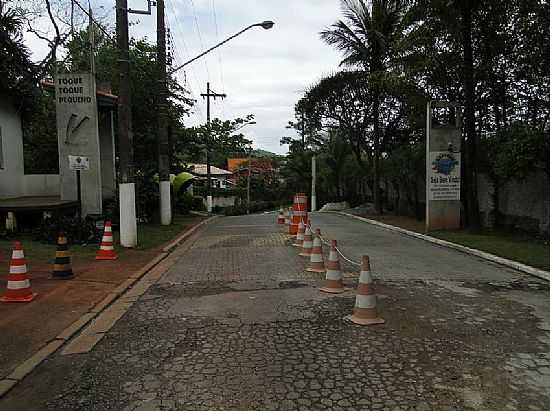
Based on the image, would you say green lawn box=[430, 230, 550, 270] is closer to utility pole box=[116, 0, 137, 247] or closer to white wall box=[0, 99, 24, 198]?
utility pole box=[116, 0, 137, 247]

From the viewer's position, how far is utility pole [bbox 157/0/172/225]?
1920cm

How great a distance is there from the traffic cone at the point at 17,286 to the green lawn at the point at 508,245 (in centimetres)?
843

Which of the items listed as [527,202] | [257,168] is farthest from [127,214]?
[257,168]

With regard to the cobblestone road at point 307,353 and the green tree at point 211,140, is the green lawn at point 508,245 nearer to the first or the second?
the cobblestone road at point 307,353

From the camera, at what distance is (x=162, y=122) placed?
63.2 ft

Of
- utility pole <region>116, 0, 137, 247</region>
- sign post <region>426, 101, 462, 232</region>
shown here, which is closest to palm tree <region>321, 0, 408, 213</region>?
sign post <region>426, 101, 462, 232</region>

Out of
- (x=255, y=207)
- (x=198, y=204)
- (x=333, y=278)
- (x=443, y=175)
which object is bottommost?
(x=255, y=207)

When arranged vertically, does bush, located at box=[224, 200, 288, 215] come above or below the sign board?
below

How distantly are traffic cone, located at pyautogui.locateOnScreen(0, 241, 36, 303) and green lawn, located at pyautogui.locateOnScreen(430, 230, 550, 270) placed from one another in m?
8.43

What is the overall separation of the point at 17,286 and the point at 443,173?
1312 centimetres

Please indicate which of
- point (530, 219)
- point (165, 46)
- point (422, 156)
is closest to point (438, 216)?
point (530, 219)

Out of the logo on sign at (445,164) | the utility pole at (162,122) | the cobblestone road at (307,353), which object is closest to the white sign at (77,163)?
the cobblestone road at (307,353)

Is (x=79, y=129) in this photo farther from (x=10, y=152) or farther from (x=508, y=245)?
(x=508, y=245)

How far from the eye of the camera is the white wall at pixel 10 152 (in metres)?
17.0
